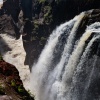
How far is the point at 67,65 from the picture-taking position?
28.7 m

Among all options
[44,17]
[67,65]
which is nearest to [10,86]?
[67,65]

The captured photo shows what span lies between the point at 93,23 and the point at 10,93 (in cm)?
1663

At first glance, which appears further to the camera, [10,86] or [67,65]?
[67,65]

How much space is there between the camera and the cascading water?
26.1 meters

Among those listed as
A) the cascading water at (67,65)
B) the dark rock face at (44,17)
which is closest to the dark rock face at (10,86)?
the cascading water at (67,65)

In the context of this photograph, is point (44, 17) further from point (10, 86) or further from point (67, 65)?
point (10, 86)

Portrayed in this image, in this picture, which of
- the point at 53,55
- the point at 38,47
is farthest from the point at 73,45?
the point at 38,47

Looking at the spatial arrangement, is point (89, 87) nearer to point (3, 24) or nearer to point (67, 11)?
point (67, 11)

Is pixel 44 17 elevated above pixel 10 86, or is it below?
below

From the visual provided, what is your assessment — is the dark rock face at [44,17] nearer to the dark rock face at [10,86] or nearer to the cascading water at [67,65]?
the cascading water at [67,65]

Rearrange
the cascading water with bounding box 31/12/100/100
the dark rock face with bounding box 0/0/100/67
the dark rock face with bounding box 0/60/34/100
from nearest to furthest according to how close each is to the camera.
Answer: the dark rock face with bounding box 0/60/34/100 → the cascading water with bounding box 31/12/100/100 → the dark rock face with bounding box 0/0/100/67

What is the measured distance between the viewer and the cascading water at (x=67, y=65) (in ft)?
85.6

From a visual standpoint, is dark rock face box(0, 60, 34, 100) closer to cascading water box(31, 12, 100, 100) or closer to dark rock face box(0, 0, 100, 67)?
cascading water box(31, 12, 100, 100)

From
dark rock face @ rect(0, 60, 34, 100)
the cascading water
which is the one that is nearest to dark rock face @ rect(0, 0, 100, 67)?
the cascading water
